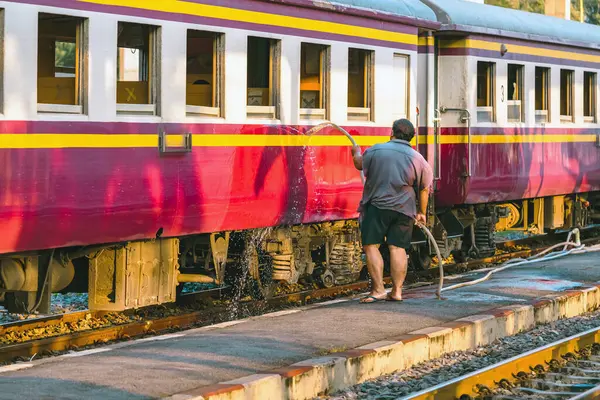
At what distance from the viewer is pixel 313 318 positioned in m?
11.1

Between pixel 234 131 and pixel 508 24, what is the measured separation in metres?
7.15

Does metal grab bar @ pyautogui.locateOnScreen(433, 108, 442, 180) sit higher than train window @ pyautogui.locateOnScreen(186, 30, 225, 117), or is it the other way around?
train window @ pyautogui.locateOnScreen(186, 30, 225, 117)

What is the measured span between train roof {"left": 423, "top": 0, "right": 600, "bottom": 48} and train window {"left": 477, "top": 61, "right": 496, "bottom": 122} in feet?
1.67

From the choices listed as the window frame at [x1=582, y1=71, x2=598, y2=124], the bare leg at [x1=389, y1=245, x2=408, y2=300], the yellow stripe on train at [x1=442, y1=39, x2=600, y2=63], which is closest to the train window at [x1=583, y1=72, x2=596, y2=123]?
the window frame at [x1=582, y1=71, x2=598, y2=124]

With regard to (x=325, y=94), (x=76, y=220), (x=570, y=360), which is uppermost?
(x=325, y=94)

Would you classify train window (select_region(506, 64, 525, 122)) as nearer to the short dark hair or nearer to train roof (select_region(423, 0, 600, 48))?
train roof (select_region(423, 0, 600, 48))

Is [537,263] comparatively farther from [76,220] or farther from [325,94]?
[76,220]

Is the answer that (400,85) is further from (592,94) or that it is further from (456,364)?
(592,94)

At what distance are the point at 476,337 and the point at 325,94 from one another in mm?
4192

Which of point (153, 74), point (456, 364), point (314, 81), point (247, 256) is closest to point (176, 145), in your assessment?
point (153, 74)

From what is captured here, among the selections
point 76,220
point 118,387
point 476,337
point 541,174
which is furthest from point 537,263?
point 118,387

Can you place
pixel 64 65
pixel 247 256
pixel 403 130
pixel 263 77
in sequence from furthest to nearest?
pixel 247 256, pixel 263 77, pixel 403 130, pixel 64 65

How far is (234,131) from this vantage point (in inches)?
486

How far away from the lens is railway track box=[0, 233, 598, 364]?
1068 cm
